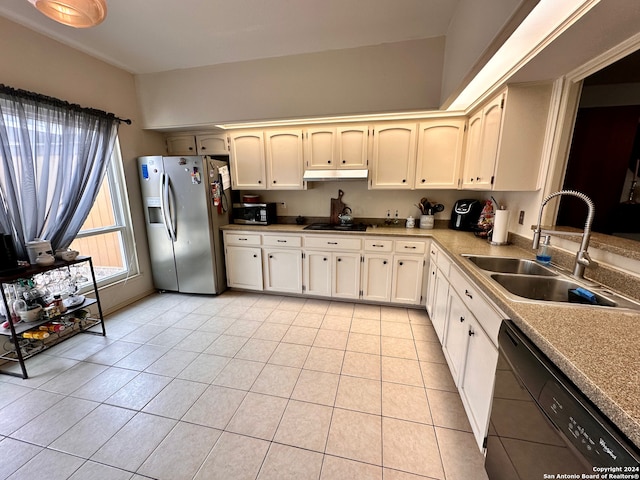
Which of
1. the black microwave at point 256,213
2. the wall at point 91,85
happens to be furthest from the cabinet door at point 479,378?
the wall at point 91,85

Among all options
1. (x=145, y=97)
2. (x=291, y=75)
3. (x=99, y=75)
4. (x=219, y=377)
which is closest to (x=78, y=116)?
(x=99, y=75)

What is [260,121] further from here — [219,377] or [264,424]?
[264,424]

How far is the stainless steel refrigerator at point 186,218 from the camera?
2982 millimetres

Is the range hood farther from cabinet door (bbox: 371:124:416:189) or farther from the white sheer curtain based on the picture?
the white sheer curtain

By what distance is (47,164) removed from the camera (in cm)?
216

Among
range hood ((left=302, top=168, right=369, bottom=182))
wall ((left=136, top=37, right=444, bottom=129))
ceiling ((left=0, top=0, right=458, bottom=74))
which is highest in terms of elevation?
ceiling ((left=0, top=0, right=458, bottom=74))

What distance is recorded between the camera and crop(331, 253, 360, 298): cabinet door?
2.92 metres

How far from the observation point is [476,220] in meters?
2.80

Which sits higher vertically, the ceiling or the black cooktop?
the ceiling

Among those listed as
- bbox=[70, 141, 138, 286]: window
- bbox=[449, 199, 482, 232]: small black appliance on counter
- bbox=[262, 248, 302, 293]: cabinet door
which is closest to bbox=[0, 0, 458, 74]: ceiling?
bbox=[70, 141, 138, 286]: window

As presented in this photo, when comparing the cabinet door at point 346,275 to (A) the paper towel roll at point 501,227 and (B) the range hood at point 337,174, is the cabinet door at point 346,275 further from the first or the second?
(A) the paper towel roll at point 501,227

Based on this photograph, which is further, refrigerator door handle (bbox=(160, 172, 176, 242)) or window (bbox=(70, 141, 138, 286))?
refrigerator door handle (bbox=(160, 172, 176, 242))

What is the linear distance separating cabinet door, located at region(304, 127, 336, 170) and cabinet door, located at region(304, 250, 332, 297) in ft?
3.46

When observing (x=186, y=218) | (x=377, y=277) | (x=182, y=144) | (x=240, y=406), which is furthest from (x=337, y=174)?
(x=240, y=406)
